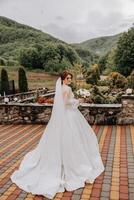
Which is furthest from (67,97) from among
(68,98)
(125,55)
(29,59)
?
(29,59)

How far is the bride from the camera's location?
16.4 ft

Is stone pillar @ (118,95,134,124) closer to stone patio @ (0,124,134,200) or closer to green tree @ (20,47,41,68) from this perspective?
stone patio @ (0,124,134,200)

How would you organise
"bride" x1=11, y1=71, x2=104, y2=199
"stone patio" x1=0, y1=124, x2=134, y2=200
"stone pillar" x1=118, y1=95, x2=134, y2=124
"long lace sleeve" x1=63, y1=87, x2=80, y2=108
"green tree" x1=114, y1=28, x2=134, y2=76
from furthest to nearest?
"green tree" x1=114, y1=28, x2=134, y2=76 < "stone pillar" x1=118, y1=95, x2=134, y2=124 < "long lace sleeve" x1=63, y1=87, x2=80, y2=108 < "bride" x1=11, y1=71, x2=104, y2=199 < "stone patio" x1=0, y1=124, x2=134, y2=200

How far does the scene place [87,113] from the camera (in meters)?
10.5

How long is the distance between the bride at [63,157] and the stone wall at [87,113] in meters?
4.58

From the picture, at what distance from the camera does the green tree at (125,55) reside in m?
41.4

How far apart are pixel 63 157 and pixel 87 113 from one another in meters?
5.34

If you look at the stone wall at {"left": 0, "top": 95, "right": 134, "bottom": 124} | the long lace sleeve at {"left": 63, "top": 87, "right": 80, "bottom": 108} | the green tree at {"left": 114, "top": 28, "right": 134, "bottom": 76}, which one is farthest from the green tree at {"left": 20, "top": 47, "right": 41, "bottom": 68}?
the long lace sleeve at {"left": 63, "top": 87, "right": 80, "bottom": 108}

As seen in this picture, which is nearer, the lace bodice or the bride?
the bride

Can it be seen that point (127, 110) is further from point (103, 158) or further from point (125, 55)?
point (125, 55)

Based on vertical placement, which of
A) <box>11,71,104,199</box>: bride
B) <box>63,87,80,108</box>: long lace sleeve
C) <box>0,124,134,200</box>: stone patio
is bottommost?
<box>0,124,134,200</box>: stone patio

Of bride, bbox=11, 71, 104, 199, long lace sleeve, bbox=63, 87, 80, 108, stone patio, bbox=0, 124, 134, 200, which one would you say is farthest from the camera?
long lace sleeve, bbox=63, 87, 80, 108

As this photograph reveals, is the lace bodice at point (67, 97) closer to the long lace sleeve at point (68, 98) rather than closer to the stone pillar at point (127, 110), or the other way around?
the long lace sleeve at point (68, 98)

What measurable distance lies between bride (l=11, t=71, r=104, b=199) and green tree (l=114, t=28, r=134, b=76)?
3600cm
